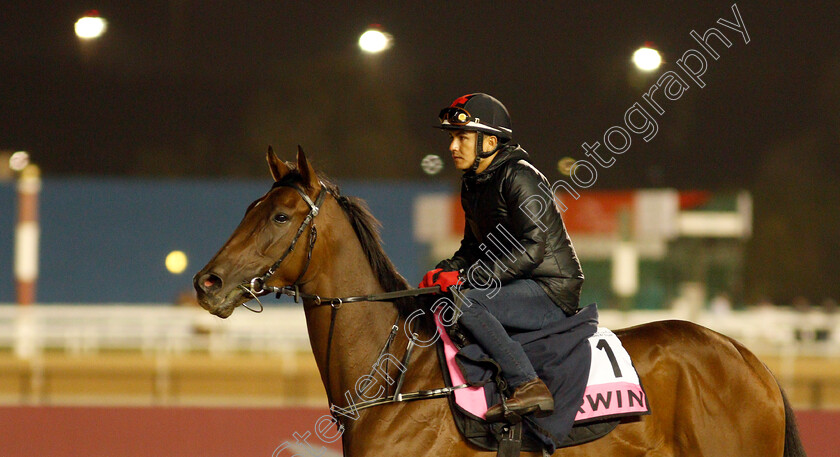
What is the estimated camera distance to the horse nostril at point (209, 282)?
9.61ft

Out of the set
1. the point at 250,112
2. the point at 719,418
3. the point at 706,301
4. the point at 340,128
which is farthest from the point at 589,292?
the point at 719,418

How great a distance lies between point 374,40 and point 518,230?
4.22 m

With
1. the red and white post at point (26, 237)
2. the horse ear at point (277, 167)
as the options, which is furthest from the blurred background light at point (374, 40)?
the red and white post at point (26, 237)

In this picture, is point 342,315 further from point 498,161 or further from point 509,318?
point 498,161

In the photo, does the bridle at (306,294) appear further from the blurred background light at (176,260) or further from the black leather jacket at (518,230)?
the blurred background light at (176,260)

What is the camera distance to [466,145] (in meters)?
3.33

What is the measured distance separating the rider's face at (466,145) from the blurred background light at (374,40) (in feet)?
12.5

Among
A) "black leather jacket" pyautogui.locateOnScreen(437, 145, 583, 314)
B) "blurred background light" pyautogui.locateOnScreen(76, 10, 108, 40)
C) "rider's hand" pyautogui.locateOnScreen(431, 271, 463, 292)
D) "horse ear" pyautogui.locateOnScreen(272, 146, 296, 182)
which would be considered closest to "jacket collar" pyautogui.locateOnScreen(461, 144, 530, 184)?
"black leather jacket" pyautogui.locateOnScreen(437, 145, 583, 314)

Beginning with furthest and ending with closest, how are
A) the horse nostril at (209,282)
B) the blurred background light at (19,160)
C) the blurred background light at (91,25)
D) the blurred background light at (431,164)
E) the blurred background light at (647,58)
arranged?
the blurred background light at (431,164), the blurred background light at (19,160), the blurred background light at (647,58), the blurred background light at (91,25), the horse nostril at (209,282)

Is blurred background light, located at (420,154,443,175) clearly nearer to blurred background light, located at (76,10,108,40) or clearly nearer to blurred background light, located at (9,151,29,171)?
blurred background light, located at (76,10,108,40)

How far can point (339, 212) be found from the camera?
3.22m

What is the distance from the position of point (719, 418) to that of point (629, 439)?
1.34ft

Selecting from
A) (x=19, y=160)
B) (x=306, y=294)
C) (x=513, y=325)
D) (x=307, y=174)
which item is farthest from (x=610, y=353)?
(x=19, y=160)

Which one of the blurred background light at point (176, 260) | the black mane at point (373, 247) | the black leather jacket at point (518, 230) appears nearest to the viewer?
the black leather jacket at point (518, 230)
